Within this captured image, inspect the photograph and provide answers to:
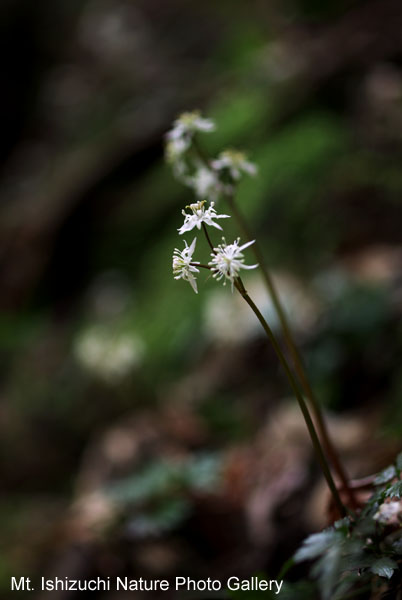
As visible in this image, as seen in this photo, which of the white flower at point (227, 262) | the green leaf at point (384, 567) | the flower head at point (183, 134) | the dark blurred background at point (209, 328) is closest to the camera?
the green leaf at point (384, 567)

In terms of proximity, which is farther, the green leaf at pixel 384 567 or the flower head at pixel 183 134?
the flower head at pixel 183 134

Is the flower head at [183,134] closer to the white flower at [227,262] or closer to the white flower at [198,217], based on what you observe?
the white flower at [198,217]

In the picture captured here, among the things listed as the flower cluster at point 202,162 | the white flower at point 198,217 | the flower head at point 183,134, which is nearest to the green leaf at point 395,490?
the white flower at point 198,217

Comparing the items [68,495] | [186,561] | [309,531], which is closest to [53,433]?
[68,495]

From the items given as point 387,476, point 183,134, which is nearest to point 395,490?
point 387,476

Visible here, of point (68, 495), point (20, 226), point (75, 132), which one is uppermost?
point (75, 132)

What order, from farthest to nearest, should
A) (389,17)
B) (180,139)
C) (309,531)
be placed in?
1. (389,17)
2. (309,531)
3. (180,139)

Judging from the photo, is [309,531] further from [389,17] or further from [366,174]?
[389,17]
